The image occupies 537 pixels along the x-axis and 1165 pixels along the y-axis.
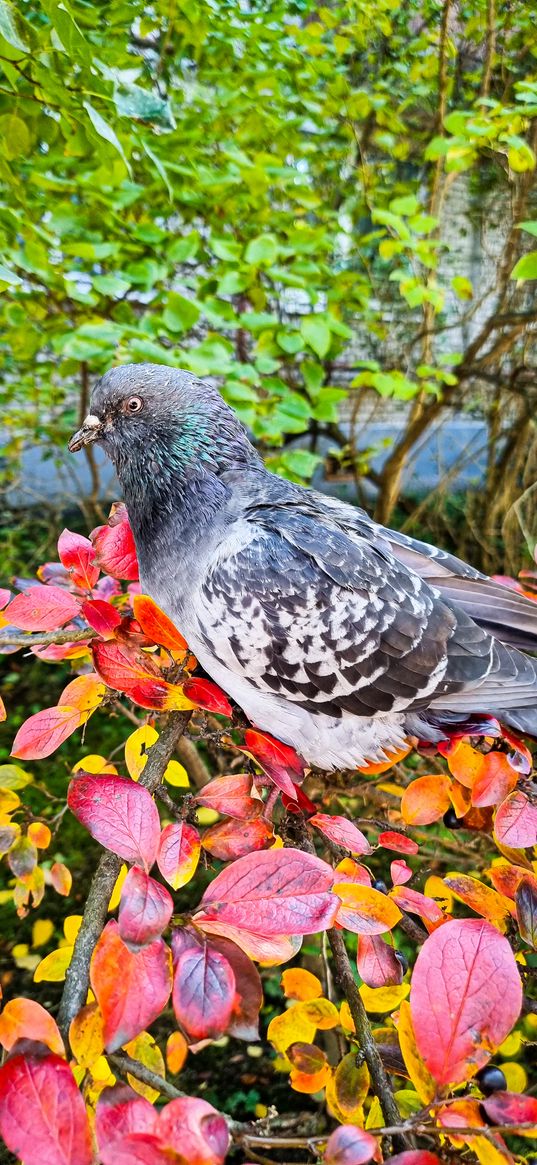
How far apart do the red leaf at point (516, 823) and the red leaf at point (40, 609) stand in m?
0.76

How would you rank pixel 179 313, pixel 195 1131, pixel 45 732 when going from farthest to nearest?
pixel 179 313 < pixel 45 732 < pixel 195 1131

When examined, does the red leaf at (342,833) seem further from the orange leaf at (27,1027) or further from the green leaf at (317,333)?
the green leaf at (317,333)

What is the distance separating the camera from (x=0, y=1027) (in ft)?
2.36

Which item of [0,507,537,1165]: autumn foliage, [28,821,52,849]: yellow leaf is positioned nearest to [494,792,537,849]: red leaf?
[0,507,537,1165]: autumn foliage

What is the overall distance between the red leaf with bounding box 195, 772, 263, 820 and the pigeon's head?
2.38ft

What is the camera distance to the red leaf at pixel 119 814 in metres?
0.78

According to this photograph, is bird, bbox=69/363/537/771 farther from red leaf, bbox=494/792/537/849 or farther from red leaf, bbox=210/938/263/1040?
red leaf, bbox=210/938/263/1040

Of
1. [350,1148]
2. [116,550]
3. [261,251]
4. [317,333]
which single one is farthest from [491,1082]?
[261,251]

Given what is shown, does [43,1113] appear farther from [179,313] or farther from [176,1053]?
[179,313]

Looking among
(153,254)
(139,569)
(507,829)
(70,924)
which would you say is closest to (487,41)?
(153,254)

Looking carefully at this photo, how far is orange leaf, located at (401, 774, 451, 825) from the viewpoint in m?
1.21

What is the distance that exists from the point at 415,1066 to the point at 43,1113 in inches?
15.5

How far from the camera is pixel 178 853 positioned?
88 centimetres

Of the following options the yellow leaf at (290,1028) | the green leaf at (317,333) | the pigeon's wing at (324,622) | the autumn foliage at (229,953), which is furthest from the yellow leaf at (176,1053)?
the green leaf at (317,333)
